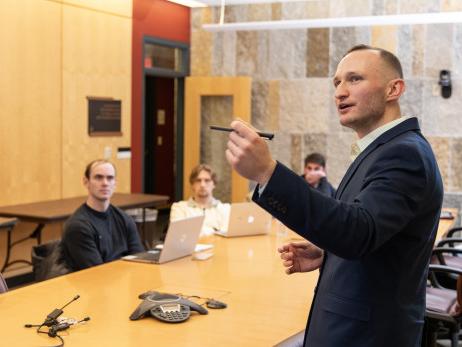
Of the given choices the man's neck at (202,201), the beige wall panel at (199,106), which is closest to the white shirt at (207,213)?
the man's neck at (202,201)

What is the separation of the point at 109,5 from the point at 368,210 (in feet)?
23.9

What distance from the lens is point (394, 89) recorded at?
188cm

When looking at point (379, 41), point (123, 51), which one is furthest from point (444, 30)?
point (123, 51)

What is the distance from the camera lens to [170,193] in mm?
11891

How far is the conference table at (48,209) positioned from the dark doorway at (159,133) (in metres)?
3.77

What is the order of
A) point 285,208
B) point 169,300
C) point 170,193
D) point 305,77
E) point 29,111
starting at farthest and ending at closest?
1. point 170,193
2. point 305,77
3. point 29,111
4. point 169,300
5. point 285,208

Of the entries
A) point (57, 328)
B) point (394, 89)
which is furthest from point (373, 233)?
point (57, 328)

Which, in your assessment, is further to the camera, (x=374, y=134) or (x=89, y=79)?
(x=89, y=79)

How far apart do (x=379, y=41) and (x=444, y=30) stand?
0.77 metres

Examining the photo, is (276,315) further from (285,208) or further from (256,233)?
(256,233)

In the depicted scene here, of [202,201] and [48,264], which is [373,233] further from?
[202,201]

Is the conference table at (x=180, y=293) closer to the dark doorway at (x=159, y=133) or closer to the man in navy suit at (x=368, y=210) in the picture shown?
the man in navy suit at (x=368, y=210)

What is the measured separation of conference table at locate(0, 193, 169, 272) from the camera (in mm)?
6297

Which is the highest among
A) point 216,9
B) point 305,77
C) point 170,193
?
point 216,9
